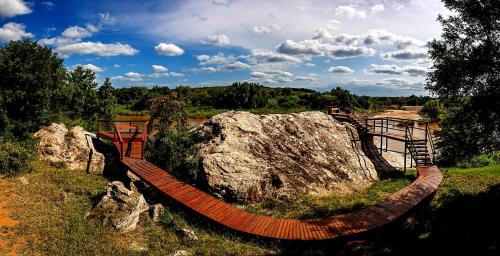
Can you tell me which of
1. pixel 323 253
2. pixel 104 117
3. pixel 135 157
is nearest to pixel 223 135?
pixel 135 157

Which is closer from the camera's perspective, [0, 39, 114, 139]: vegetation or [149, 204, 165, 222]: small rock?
[149, 204, 165, 222]: small rock

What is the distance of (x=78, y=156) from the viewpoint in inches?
738

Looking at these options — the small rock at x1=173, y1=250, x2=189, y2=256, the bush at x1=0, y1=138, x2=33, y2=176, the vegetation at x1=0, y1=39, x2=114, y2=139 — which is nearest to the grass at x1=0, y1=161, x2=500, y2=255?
the small rock at x1=173, y1=250, x2=189, y2=256

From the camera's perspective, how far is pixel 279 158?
18.7 meters

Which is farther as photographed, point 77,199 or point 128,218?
point 77,199

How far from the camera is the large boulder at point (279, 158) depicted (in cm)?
1625

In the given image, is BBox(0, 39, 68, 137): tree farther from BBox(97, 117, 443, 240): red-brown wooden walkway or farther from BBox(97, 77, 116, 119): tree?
BBox(97, 77, 116, 119): tree

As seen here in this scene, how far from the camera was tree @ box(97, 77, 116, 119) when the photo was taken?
112 ft

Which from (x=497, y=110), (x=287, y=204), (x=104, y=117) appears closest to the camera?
(x=497, y=110)

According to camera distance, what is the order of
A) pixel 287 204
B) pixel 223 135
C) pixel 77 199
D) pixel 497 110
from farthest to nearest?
1. pixel 223 135
2. pixel 287 204
3. pixel 77 199
4. pixel 497 110

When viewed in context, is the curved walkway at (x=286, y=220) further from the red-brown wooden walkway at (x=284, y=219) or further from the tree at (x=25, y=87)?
the tree at (x=25, y=87)

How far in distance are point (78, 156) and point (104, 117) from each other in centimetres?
1764

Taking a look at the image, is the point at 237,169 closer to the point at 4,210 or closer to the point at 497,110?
the point at 4,210

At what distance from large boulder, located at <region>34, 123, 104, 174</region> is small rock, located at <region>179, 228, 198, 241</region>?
925cm
